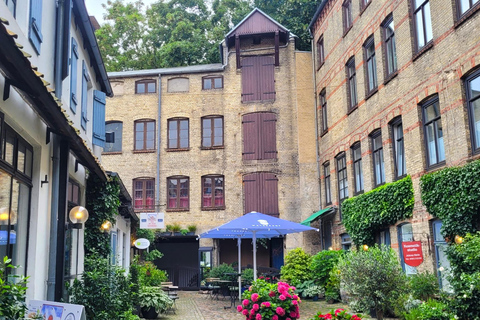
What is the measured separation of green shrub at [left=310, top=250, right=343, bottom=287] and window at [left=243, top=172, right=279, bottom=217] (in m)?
6.28

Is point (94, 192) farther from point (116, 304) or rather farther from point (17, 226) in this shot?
point (17, 226)

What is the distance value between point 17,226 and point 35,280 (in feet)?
3.14

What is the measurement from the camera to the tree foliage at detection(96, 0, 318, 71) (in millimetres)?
33969

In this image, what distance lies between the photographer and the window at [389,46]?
1645 centimetres

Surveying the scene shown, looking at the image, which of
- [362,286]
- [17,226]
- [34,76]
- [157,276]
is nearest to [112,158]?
[157,276]

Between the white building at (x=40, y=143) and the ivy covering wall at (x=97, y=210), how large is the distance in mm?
492

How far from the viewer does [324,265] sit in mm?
18812

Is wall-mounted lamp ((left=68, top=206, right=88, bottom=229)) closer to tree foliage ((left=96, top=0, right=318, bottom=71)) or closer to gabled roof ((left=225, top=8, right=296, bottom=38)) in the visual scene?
gabled roof ((left=225, top=8, right=296, bottom=38))

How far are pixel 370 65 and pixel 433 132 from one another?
16.3 ft

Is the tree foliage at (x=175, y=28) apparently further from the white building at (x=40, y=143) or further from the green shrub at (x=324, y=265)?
the white building at (x=40, y=143)

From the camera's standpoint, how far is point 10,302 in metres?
4.49

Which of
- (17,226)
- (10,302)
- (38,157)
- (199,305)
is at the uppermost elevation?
(38,157)

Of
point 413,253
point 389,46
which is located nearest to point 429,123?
point 413,253

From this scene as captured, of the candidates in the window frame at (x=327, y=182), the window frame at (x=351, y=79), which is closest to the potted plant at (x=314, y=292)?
the window frame at (x=327, y=182)
